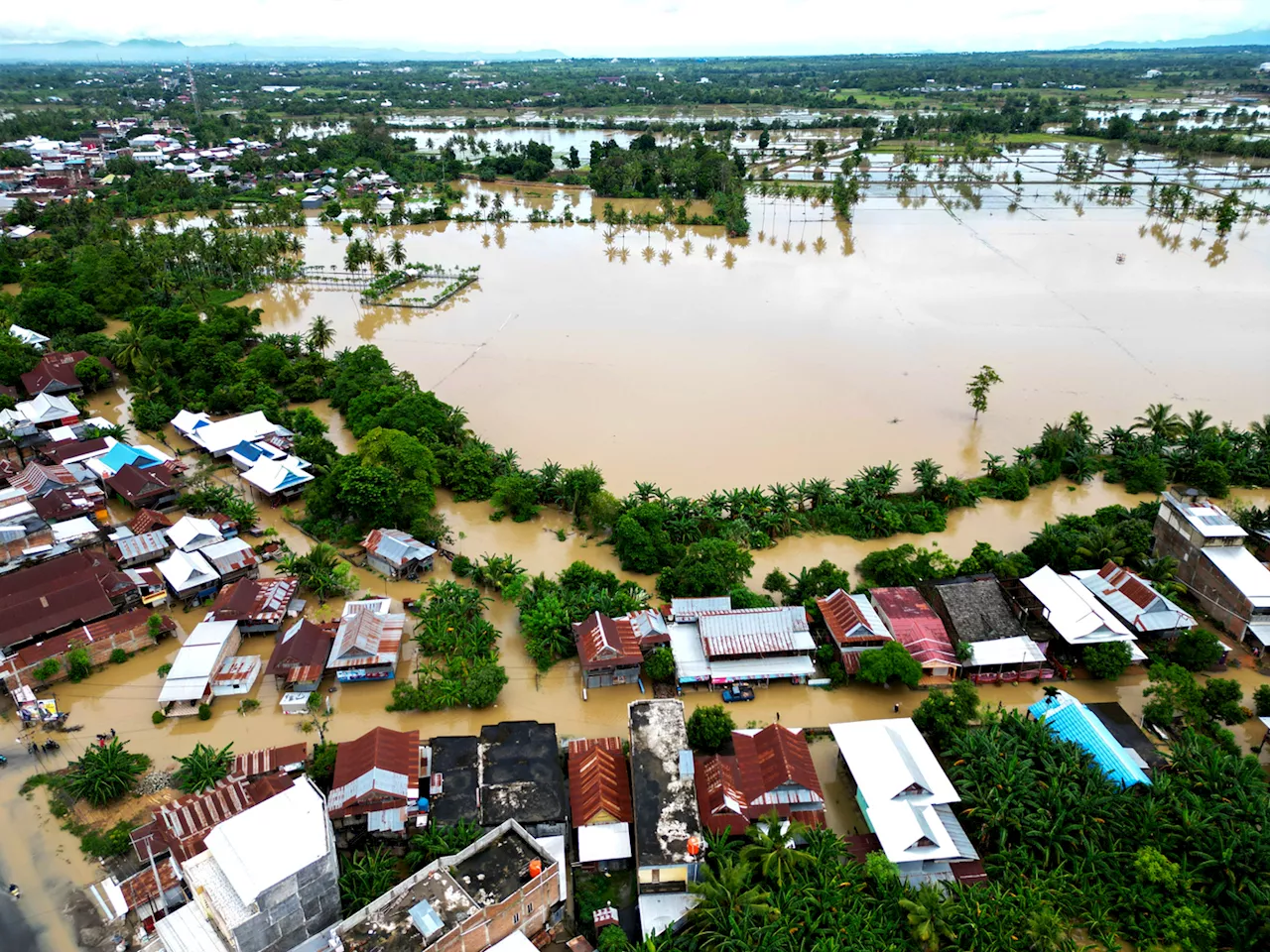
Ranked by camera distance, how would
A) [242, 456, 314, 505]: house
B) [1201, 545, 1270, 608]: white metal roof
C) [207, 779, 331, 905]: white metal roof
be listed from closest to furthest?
[207, 779, 331, 905]: white metal roof < [1201, 545, 1270, 608]: white metal roof < [242, 456, 314, 505]: house

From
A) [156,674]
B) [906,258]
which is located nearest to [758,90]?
[906,258]

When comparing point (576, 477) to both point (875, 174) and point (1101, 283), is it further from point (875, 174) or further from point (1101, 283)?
point (875, 174)

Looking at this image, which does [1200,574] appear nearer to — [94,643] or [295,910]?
[295,910]

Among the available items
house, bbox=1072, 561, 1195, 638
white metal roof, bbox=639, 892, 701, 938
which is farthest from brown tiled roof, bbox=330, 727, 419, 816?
house, bbox=1072, 561, 1195, 638

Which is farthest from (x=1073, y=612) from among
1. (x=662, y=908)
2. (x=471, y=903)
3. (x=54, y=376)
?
(x=54, y=376)

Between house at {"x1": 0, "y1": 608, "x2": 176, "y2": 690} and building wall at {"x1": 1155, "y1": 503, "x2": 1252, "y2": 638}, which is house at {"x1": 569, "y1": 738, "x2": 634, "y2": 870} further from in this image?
Answer: building wall at {"x1": 1155, "y1": 503, "x2": 1252, "y2": 638}

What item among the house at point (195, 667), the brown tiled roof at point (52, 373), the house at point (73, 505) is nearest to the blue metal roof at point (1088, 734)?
the house at point (195, 667)

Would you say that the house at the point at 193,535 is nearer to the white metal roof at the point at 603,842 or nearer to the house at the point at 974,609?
the white metal roof at the point at 603,842
